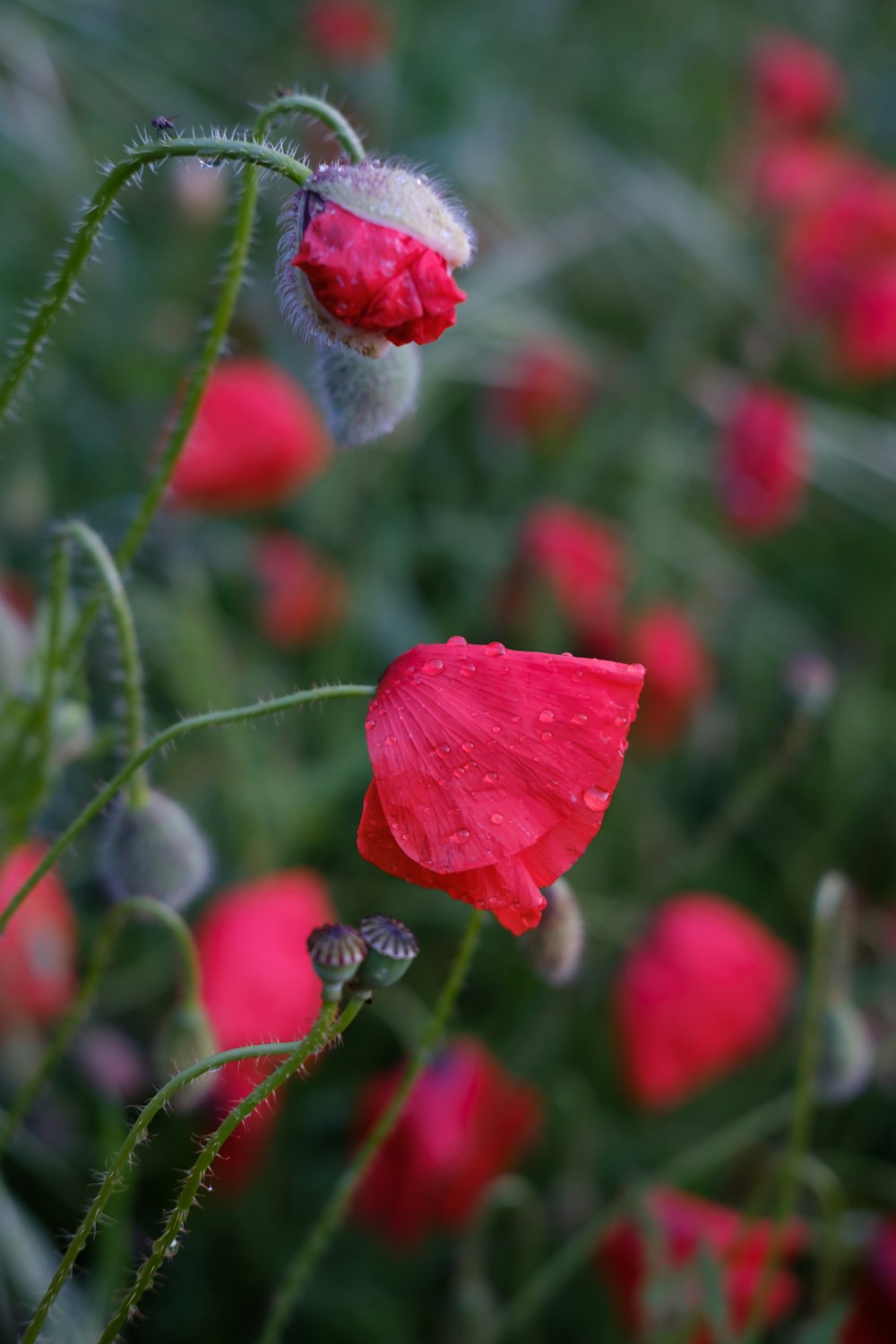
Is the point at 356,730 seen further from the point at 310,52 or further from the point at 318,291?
the point at 310,52

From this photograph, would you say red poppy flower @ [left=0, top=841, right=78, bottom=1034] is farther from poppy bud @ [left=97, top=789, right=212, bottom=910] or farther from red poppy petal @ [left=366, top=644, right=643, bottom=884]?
red poppy petal @ [left=366, top=644, right=643, bottom=884]

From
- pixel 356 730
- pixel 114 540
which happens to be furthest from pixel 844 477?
pixel 114 540

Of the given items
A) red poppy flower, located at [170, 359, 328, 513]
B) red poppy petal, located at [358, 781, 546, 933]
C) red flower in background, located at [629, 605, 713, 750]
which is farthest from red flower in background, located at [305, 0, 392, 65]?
red poppy petal, located at [358, 781, 546, 933]

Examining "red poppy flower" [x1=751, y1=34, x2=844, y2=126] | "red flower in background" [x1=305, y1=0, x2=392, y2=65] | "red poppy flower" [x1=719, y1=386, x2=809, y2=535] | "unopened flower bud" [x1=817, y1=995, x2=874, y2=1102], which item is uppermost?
"red poppy flower" [x1=751, y1=34, x2=844, y2=126]

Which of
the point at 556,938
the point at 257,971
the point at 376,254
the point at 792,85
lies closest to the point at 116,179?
the point at 376,254

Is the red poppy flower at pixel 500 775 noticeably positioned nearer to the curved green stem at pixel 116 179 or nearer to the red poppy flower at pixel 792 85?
the curved green stem at pixel 116 179
